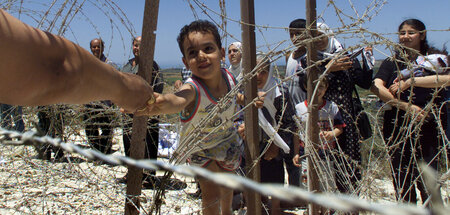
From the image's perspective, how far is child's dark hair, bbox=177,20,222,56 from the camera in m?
2.12

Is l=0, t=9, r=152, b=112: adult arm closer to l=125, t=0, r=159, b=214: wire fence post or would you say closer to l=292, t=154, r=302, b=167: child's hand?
l=125, t=0, r=159, b=214: wire fence post

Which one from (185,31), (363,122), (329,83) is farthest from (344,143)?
(185,31)

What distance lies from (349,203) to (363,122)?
2915mm

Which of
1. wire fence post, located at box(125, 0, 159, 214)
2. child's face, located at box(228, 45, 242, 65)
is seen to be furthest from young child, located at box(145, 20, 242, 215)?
child's face, located at box(228, 45, 242, 65)

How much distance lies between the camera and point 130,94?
4.31ft

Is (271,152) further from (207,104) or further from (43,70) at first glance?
(43,70)

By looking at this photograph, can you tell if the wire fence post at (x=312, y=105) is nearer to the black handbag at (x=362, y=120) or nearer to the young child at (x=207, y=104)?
the young child at (x=207, y=104)

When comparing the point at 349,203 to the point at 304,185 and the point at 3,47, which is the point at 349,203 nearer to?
the point at 3,47

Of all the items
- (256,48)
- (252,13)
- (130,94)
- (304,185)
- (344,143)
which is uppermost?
(252,13)

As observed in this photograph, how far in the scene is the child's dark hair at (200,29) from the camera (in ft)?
6.97

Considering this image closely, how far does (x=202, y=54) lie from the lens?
204 cm

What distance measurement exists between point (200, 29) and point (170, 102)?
65cm

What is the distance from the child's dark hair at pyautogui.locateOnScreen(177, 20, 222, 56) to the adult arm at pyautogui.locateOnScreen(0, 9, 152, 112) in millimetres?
1045

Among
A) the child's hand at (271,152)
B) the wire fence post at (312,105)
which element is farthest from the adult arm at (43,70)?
the child's hand at (271,152)
